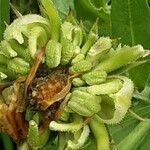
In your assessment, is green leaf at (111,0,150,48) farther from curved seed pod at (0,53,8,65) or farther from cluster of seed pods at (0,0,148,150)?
curved seed pod at (0,53,8,65)

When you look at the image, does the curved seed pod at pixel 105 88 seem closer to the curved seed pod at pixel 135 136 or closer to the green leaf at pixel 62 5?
the curved seed pod at pixel 135 136

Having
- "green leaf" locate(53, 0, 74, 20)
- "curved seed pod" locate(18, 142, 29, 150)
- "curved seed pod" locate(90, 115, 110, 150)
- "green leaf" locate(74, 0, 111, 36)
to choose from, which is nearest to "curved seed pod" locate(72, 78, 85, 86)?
"curved seed pod" locate(90, 115, 110, 150)

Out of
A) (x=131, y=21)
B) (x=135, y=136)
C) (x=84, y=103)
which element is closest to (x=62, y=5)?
(x=131, y=21)

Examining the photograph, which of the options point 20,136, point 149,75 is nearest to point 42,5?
point 20,136

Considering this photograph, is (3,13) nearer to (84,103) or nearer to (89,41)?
(89,41)

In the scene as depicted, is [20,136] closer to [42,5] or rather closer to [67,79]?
[67,79]
